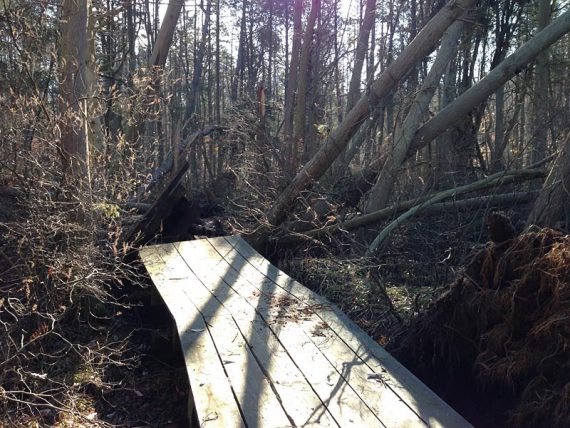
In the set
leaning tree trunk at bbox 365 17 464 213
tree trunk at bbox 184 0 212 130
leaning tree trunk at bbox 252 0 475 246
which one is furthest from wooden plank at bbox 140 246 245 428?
tree trunk at bbox 184 0 212 130

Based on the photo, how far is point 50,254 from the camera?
4.63 meters

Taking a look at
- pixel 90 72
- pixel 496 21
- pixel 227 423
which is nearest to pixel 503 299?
pixel 227 423

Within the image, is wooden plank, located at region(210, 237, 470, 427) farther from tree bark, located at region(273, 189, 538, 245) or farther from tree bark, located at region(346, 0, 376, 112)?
tree bark, located at region(346, 0, 376, 112)

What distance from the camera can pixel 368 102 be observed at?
6.95 meters

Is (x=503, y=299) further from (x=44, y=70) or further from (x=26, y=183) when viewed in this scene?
(x=44, y=70)

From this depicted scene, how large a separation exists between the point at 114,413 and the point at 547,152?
6740 mm

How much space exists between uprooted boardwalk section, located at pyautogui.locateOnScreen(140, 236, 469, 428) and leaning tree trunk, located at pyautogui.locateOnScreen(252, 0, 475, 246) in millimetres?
2222

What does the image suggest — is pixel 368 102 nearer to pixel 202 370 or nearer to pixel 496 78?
pixel 496 78

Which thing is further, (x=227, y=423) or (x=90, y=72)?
(x=90, y=72)

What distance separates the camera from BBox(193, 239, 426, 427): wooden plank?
270cm

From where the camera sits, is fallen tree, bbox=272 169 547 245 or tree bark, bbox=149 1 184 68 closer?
fallen tree, bbox=272 169 547 245

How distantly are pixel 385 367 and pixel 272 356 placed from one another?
677 millimetres

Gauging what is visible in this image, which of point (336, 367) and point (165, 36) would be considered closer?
point (336, 367)

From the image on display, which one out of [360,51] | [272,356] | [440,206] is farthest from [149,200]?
[360,51]
